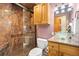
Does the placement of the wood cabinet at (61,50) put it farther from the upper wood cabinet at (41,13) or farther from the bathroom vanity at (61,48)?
the upper wood cabinet at (41,13)

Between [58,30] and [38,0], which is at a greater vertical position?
[38,0]

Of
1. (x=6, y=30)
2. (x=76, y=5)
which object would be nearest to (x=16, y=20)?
(x=6, y=30)

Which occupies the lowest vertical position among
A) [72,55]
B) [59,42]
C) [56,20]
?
[72,55]

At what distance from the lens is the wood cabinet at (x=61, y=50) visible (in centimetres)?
197

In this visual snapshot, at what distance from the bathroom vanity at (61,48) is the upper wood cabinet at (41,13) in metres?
0.28

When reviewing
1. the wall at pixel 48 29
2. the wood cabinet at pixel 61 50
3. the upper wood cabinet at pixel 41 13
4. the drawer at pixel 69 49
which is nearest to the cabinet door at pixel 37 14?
the upper wood cabinet at pixel 41 13

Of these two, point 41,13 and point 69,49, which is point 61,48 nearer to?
point 69,49

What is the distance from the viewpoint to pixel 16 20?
2039mm

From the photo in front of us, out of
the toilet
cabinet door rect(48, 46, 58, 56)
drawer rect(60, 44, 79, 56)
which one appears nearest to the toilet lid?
the toilet

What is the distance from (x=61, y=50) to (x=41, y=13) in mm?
563

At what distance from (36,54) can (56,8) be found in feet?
2.24

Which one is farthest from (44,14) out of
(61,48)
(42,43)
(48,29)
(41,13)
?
(61,48)

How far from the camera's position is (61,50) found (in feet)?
6.60

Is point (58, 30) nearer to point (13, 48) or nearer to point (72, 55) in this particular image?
point (72, 55)
